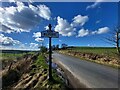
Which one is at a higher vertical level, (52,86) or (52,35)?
(52,35)

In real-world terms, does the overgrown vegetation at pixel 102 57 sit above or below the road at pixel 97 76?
above

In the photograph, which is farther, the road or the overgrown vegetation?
the overgrown vegetation

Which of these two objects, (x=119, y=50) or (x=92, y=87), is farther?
(x=119, y=50)

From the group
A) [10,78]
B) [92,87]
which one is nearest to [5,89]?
[10,78]

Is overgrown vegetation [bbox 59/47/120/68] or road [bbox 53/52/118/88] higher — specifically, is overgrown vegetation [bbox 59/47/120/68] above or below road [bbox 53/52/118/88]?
above

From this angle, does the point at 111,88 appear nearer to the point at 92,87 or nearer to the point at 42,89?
the point at 92,87

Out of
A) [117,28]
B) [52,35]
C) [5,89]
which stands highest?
[117,28]

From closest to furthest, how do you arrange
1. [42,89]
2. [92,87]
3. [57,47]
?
[42,89]
[92,87]
[57,47]

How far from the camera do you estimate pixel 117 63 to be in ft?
73.1

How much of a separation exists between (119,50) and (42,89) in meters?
29.0

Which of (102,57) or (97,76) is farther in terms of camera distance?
(102,57)

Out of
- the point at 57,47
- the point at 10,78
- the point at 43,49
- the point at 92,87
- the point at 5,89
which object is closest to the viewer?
the point at 92,87

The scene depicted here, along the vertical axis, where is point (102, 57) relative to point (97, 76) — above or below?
above

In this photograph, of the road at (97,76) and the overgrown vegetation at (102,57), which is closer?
the road at (97,76)
